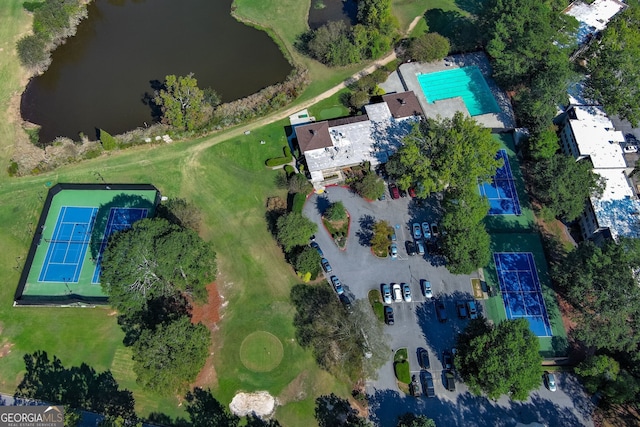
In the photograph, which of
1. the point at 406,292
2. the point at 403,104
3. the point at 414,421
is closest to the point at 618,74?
the point at 403,104

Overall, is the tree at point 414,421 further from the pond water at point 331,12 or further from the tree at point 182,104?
the pond water at point 331,12

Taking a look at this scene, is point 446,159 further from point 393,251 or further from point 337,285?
point 337,285

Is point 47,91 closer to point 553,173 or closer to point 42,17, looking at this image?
point 42,17

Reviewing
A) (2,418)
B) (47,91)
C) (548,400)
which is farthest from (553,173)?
(47,91)

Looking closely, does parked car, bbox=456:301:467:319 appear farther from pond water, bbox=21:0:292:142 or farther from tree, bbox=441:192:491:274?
pond water, bbox=21:0:292:142

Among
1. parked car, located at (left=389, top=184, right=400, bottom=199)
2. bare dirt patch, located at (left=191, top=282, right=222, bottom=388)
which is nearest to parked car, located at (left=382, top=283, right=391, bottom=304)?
parked car, located at (left=389, top=184, right=400, bottom=199)

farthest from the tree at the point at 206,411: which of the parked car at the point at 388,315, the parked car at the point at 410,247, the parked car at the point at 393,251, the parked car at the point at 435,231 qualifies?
the parked car at the point at 435,231
